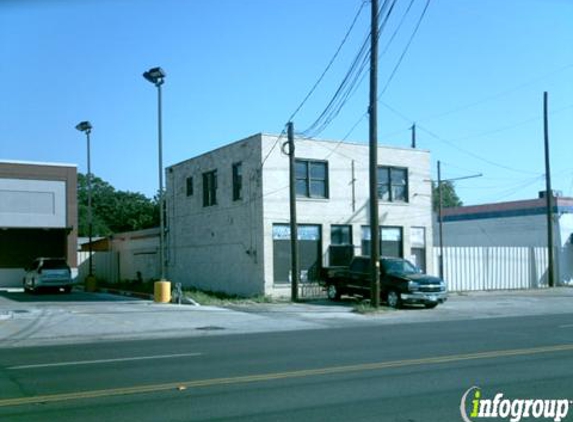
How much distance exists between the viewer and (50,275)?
1331 inches

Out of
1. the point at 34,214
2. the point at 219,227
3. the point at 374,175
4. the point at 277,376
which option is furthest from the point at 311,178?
the point at 277,376

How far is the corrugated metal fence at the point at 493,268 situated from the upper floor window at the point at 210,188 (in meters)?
11.3

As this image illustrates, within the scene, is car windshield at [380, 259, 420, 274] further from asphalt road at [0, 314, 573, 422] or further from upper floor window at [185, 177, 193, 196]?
upper floor window at [185, 177, 193, 196]

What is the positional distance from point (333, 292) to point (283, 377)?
18.7 m

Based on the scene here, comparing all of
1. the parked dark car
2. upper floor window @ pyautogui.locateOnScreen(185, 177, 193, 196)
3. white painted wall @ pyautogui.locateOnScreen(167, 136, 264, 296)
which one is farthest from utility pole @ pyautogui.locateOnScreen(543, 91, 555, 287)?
the parked dark car

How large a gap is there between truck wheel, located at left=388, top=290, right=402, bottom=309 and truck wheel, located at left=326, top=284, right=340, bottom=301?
3291 millimetres

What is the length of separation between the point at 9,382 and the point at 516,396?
6.94 meters

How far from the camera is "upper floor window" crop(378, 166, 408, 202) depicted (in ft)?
107

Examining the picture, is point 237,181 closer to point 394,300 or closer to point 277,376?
point 394,300

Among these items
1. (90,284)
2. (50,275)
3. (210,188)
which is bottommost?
(90,284)

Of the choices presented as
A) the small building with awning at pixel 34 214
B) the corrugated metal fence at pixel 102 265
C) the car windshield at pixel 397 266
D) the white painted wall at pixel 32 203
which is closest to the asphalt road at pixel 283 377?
the car windshield at pixel 397 266

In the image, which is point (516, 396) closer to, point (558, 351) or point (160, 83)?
point (558, 351)

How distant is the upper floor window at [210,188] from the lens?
33.1 meters

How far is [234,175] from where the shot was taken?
31.2 m
